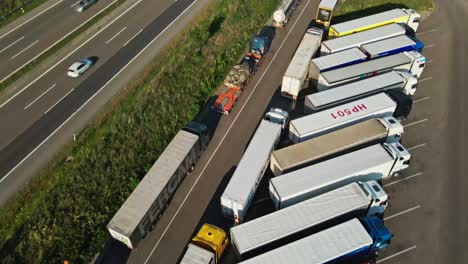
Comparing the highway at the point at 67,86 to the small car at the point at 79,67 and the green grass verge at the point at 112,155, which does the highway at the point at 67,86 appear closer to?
the small car at the point at 79,67

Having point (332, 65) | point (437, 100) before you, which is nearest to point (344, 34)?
point (332, 65)

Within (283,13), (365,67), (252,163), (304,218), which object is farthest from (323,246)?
(283,13)

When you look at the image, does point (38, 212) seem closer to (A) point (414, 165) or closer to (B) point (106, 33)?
(B) point (106, 33)

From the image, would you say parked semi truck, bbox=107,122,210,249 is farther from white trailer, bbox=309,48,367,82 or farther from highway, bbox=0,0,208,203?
white trailer, bbox=309,48,367,82

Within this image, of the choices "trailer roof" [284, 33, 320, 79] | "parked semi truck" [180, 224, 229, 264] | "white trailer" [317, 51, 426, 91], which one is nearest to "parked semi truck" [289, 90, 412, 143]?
"white trailer" [317, 51, 426, 91]

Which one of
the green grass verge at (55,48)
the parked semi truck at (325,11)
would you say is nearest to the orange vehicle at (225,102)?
the parked semi truck at (325,11)
